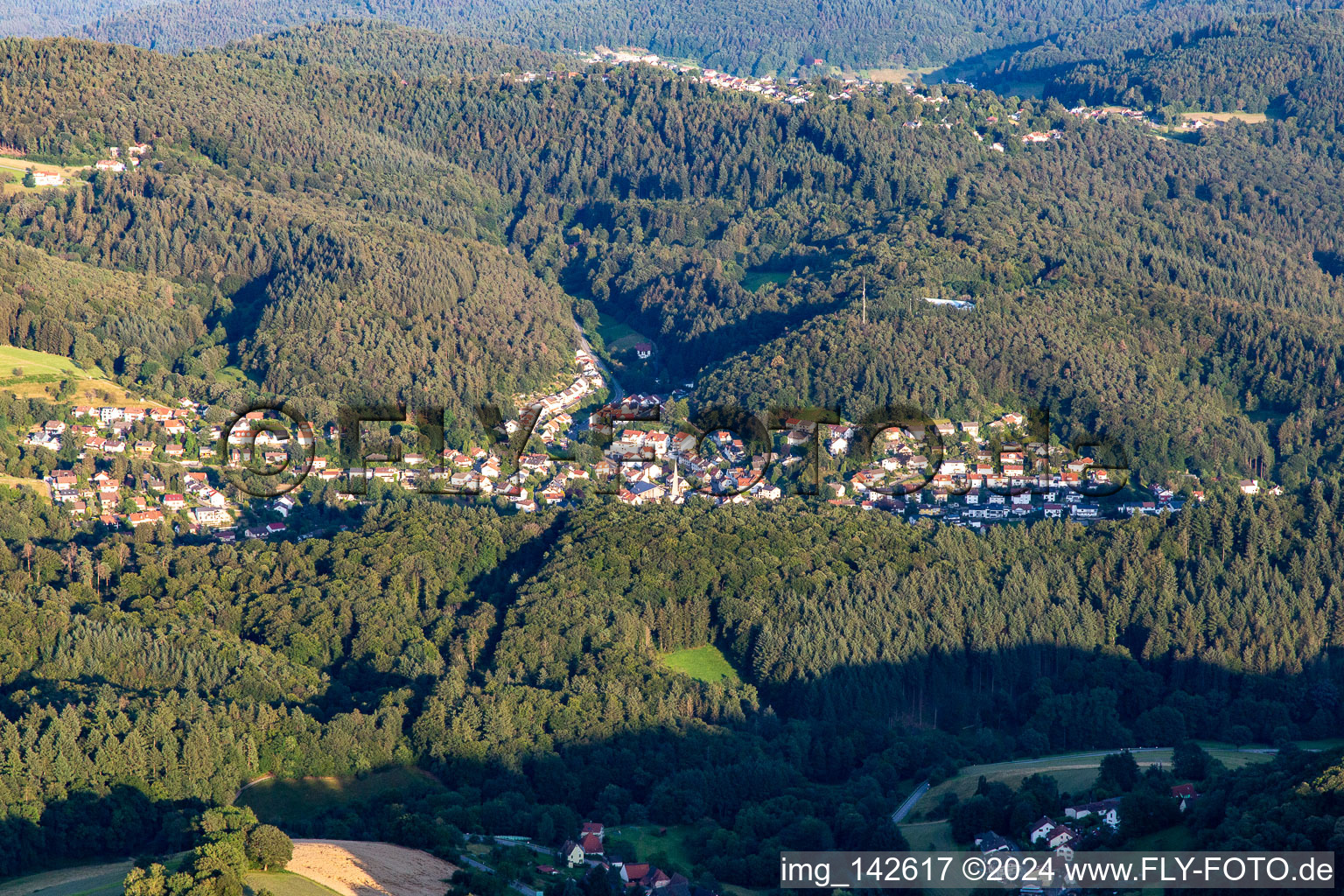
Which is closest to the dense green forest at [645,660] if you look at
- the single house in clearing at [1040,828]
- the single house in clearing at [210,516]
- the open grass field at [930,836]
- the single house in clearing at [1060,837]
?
the open grass field at [930,836]

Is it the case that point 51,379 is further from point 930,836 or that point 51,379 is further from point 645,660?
point 930,836

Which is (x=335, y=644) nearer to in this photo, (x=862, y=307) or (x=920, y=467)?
(x=920, y=467)

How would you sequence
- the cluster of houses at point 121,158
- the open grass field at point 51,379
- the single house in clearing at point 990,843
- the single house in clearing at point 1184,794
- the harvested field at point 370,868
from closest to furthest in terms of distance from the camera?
1. the harvested field at point 370,868
2. the single house in clearing at point 990,843
3. the single house in clearing at point 1184,794
4. the open grass field at point 51,379
5. the cluster of houses at point 121,158

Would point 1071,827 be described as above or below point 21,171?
below

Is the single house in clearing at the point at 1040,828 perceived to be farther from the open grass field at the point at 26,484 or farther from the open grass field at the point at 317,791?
the open grass field at the point at 26,484

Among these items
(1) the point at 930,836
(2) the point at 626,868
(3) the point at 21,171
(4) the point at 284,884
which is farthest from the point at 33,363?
(1) the point at 930,836

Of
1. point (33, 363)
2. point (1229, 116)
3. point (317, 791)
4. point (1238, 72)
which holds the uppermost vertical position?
point (1238, 72)
